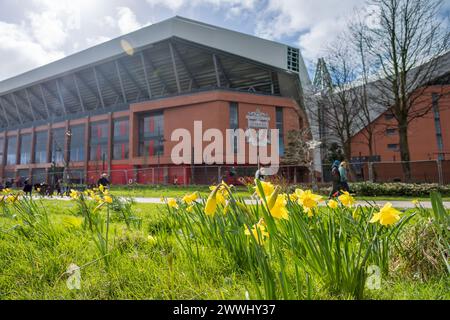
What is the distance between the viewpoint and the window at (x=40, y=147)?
47938mm

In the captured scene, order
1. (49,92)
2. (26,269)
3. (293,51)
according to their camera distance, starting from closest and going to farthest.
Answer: (26,269)
(293,51)
(49,92)

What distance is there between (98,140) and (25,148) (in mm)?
20913

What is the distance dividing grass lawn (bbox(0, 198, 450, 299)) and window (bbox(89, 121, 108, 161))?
4258 centimetres

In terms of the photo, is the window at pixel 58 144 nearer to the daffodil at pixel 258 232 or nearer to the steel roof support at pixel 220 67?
the steel roof support at pixel 220 67

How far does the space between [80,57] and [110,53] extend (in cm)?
624

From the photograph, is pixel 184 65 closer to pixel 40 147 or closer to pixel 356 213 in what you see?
pixel 40 147

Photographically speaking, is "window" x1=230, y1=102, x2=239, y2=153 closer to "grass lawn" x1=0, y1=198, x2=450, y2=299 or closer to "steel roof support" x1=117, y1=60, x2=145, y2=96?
"steel roof support" x1=117, y1=60, x2=145, y2=96

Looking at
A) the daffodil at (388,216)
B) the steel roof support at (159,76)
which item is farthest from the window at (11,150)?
the daffodil at (388,216)

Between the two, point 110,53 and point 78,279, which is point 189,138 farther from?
point 78,279

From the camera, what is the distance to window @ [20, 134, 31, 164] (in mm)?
50141

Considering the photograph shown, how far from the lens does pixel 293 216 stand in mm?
1411

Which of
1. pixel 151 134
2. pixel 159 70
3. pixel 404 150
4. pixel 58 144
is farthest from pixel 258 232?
pixel 58 144

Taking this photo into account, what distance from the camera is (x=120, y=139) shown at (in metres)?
40.4
